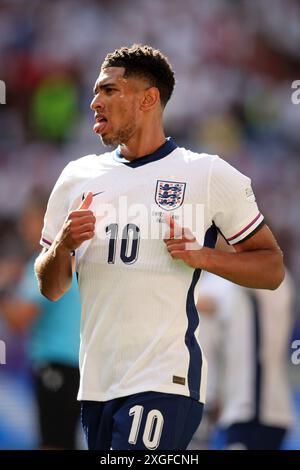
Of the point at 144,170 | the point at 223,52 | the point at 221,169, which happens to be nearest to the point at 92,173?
the point at 144,170

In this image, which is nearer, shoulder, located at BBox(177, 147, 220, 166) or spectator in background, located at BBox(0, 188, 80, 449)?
shoulder, located at BBox(177, 147, 220, 166)

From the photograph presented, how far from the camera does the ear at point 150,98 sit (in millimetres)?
4812

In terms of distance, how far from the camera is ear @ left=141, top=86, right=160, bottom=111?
15.8ft

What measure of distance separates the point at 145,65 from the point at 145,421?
166cm

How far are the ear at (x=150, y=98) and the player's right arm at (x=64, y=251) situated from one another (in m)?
0.57

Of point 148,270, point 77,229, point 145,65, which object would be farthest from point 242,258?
point 145,65

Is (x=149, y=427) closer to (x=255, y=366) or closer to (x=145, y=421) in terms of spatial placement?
(x=145, y=421)

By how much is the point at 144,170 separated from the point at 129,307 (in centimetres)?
65

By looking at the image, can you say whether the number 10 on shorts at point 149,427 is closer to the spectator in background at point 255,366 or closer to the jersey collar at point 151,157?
the jersey collar at point 151,157

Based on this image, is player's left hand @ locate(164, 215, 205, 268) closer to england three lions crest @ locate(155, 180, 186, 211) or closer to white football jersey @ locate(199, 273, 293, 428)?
england three lions crest @ locate(155, 180, 186, 211)

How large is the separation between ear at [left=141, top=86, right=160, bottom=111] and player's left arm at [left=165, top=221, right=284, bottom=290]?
0.75m

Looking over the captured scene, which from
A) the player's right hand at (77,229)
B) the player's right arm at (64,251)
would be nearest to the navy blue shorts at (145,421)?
the player's right arm at (64,251)

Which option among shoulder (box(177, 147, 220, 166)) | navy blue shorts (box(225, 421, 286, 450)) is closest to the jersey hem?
shoulder (box(177, 147, 220, 166))

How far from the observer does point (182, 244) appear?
435cm
